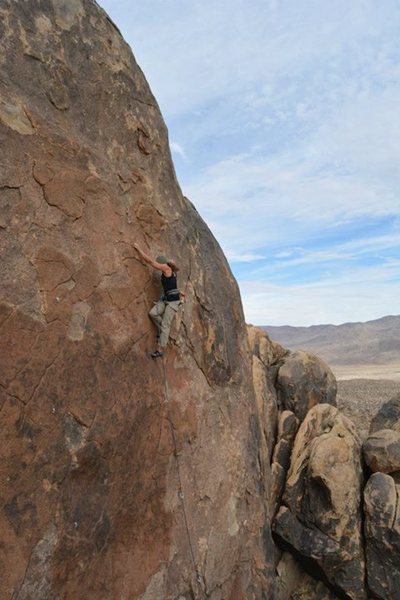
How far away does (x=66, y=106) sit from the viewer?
7.00m

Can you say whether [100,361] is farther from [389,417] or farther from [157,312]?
[389,417]

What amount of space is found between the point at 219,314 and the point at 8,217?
4632mm

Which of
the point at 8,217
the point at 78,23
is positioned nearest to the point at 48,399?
the point at 8,217

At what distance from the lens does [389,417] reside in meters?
15.2

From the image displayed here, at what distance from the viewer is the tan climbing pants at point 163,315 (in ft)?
25.1

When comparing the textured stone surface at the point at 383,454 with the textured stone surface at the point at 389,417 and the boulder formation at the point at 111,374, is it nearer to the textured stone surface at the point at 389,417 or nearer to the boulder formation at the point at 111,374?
the boulder formation at the point at 111,374

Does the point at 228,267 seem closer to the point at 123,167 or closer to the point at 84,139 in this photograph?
the point at 123,167

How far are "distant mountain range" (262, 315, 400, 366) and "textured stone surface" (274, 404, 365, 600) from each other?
384 ft

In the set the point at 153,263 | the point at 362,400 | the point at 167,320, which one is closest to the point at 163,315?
the point at 167,320

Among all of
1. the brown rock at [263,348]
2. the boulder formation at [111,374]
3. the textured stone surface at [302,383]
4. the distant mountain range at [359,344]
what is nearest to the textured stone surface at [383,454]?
the boulder formation at [111,374]

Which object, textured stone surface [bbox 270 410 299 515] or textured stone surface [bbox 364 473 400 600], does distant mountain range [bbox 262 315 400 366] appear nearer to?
textured stone surface [bbox 270 410 299 515]

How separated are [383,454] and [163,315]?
→ 7139 millimetres

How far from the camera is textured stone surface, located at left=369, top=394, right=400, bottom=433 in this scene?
1497cm

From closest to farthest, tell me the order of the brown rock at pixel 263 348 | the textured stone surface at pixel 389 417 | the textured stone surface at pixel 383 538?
the textured stone surface at pixel 383 538
the brown rock at pixel 263 348
the textured stone surface at pixel 389 417
